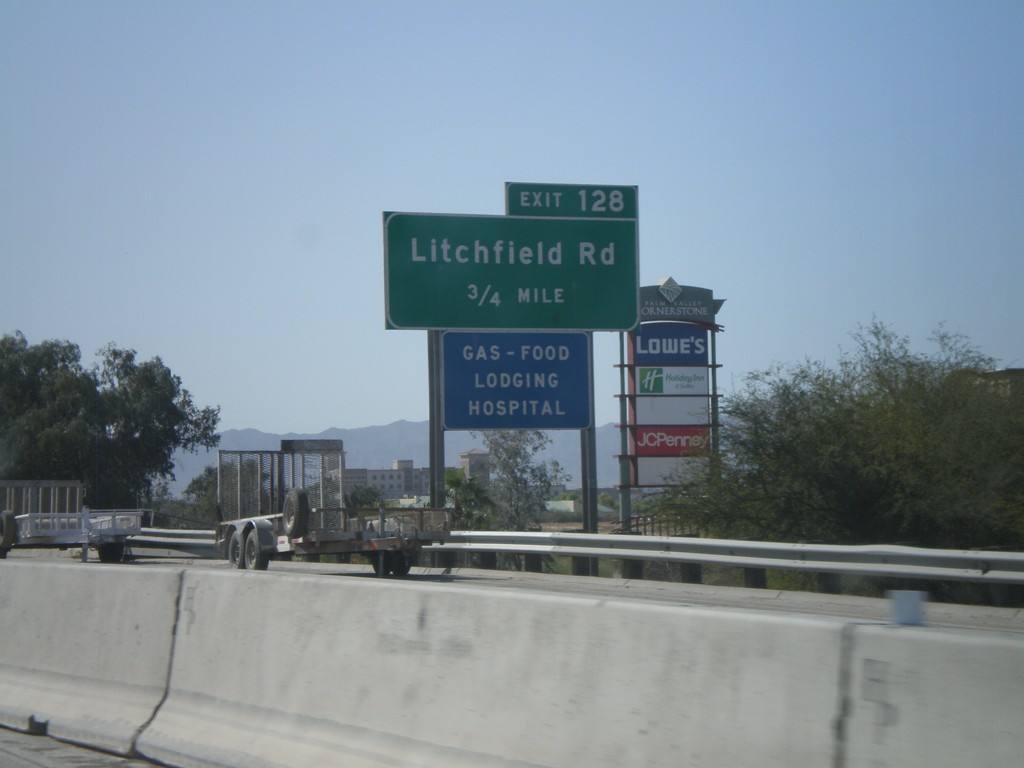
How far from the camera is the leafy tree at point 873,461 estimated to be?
2034 cm

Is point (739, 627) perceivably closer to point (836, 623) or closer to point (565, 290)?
point (836, 623)

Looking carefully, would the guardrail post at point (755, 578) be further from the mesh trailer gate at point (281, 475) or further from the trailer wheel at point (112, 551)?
the trailer wheel at point (112, 551)

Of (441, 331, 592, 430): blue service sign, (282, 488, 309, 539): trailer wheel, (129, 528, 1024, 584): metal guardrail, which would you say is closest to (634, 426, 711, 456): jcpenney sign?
(129, 528, 1024, 584): metal guardrail

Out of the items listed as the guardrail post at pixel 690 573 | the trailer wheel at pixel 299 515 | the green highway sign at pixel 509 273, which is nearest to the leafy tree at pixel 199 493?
the trailer wheel at pixel 299 515

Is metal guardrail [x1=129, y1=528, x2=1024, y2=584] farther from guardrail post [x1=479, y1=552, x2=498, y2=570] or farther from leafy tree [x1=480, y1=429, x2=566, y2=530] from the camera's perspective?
leafy tree [x1=480, y1=429, x2=566, y2=530]

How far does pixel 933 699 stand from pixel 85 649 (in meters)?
5.79

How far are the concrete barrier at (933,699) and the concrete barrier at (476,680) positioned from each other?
0.13 meters

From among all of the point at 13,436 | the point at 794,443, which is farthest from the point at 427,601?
the point at 13,436

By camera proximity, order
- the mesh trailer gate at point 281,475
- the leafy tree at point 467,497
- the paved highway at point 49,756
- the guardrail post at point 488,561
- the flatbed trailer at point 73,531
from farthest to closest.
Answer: the leafy tree at point 467,497
the flatbed trailer at point 73,531
the mesh trailer gate at point 281,475
the guardrail post at point 488,561
the paved highway at point 49,756

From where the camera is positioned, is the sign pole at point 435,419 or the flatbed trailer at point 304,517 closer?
the flatbed trailer at point 304,517

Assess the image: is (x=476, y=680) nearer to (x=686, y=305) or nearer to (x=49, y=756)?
(x=49, y=756)

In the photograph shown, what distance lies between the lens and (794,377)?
24.1 metres

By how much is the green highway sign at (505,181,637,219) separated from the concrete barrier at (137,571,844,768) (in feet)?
42.1

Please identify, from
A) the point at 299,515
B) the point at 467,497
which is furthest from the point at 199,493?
the point at 299,515
